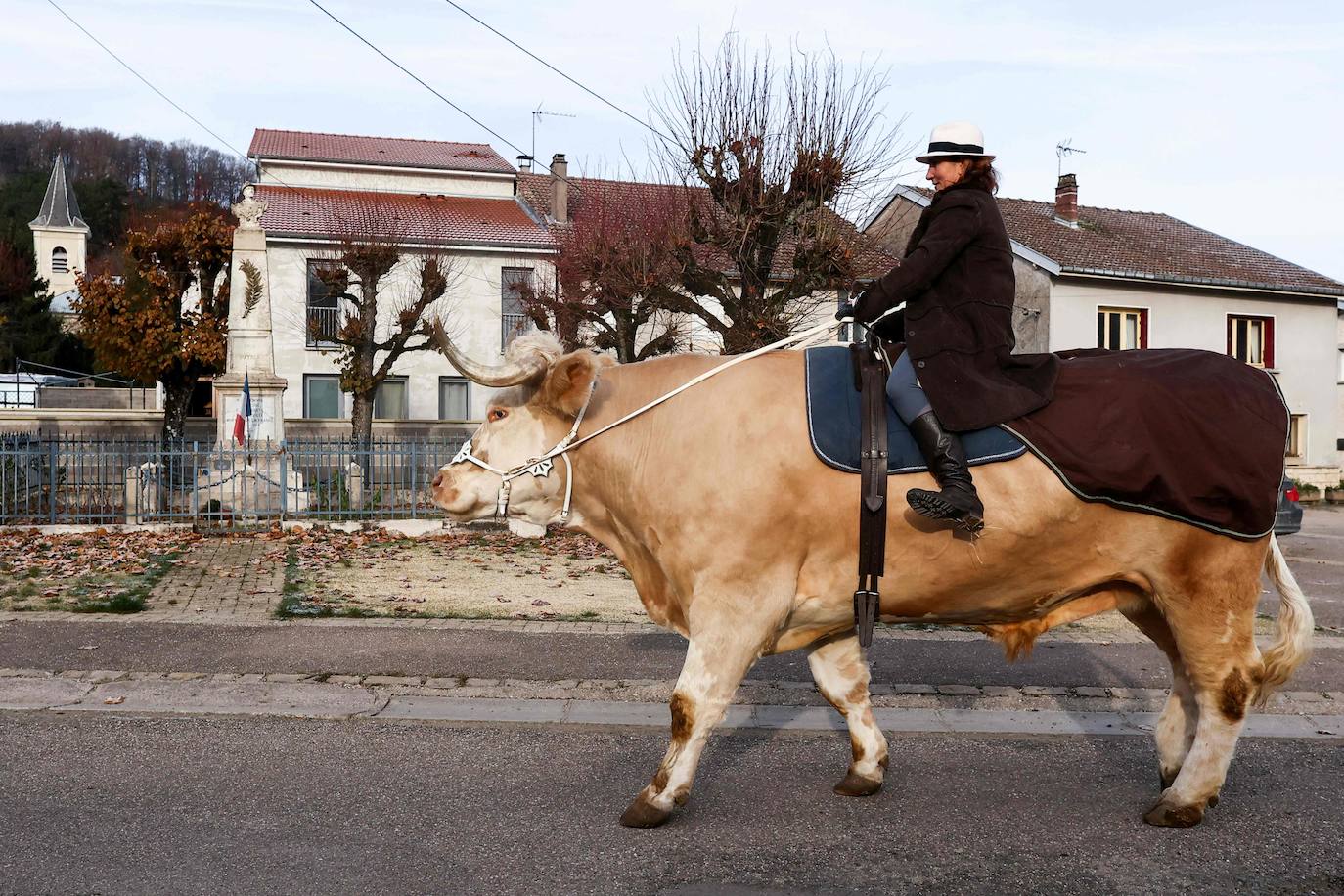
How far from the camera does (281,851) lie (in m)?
4.26

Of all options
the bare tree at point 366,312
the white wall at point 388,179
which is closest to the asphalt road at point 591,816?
the bare tree at point 366,312

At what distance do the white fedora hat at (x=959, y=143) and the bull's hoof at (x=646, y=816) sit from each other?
288cm

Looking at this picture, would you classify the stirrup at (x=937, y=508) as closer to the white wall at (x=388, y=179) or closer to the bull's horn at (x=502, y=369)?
the bull's horn at (x=502, y=369)

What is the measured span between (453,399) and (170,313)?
10.8 metres

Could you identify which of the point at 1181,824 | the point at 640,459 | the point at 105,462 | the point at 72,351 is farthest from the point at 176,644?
the point at 72,351

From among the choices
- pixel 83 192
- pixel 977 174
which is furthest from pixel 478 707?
pixel 83 192

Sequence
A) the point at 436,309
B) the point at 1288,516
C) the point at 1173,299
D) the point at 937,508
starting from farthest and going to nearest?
the point at 436,309, the point at 1173,299, the point at 1288,516, the point at 937,508

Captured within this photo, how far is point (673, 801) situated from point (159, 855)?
1.94 meters

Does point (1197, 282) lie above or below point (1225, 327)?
above

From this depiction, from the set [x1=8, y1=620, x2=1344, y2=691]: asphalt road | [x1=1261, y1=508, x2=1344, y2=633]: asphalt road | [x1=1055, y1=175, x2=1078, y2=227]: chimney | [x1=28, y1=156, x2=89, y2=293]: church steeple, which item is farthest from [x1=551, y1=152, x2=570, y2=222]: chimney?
[x1=28, y1=156, x2=89, y2=293]: church steeple

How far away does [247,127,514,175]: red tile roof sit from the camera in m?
45.0

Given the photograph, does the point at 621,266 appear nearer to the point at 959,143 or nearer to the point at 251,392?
the point at 251,392

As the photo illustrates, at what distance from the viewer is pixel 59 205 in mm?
87688

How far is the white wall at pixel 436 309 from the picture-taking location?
3934 cm
